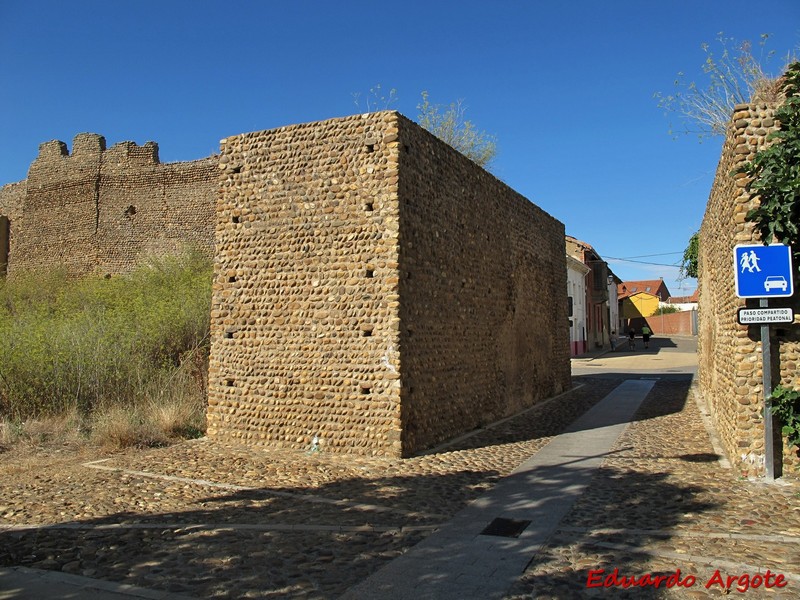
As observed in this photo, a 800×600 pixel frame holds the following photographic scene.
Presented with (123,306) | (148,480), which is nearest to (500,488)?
(148,480)

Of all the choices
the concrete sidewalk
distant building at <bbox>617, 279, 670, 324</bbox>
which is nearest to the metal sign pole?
the concrete sidewalk

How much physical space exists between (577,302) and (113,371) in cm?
3042

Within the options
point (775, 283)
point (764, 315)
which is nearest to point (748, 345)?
point (764, 315)

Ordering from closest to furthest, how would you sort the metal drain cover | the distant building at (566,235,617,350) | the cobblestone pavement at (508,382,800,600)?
the cobblestone pavement at (508,382,800,600), the metal drain cover, the distant building at (566,235,617,350)

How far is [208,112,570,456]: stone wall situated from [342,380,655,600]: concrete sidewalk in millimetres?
1973

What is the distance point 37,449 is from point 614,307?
54.0 m

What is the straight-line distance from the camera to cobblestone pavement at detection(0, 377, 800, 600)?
455cm

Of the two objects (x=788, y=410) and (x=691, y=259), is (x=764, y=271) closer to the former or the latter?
(x=788, y=410)

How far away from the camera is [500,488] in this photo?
7.07 metres

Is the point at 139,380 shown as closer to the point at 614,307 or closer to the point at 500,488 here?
the point at 500,488

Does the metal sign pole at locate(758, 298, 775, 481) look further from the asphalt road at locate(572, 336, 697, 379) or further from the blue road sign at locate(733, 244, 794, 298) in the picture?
the asphalt road at locate(572, 336, 697, 379)

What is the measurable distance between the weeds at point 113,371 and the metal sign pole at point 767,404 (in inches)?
329

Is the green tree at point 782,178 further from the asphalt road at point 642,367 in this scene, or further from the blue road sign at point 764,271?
the asphalt road at point 642,367

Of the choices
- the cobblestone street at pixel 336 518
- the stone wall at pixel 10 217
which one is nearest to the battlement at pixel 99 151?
the stone wall at pixel 10 217
